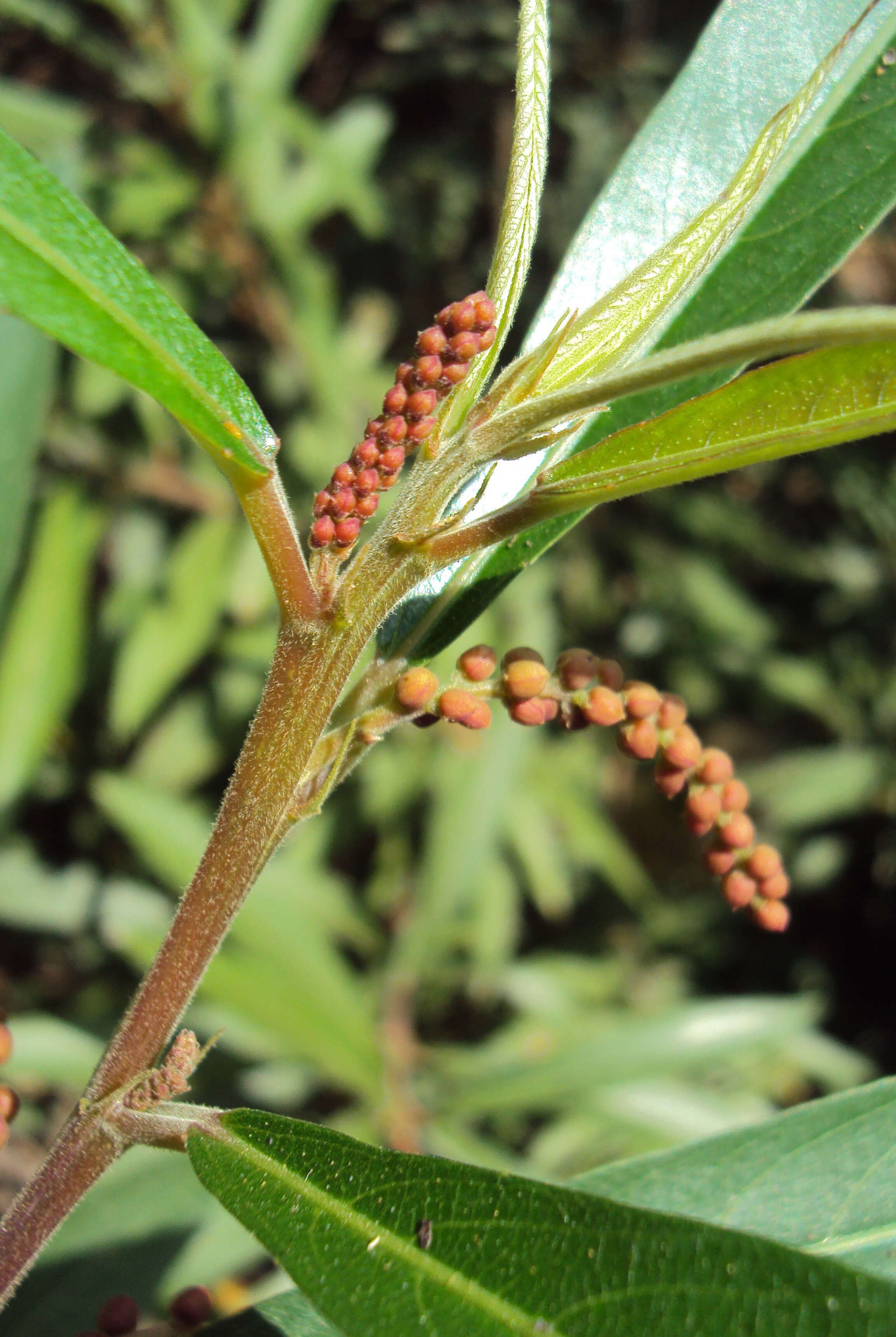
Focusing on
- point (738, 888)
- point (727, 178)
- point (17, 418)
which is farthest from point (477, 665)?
point (17, 418)

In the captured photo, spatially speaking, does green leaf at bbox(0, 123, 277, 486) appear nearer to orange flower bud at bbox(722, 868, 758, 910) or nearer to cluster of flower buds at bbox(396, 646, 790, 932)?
cluster of flower buds at bbox(396, 646, 790, 932)

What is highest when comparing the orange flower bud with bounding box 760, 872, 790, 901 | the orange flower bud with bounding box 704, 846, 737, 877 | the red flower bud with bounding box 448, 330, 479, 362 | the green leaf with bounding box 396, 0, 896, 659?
the green leaf with bounding box 396, 0, 896, 659

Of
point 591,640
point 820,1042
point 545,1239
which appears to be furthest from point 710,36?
point 820,1042

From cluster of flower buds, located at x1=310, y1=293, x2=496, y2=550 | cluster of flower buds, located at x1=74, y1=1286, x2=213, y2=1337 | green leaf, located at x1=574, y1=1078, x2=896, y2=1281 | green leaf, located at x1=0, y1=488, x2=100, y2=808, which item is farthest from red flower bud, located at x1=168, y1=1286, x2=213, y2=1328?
green leaf, located at x1=0, y1=488, x2=100, y2=808

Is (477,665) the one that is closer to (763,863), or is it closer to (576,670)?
(576,670)

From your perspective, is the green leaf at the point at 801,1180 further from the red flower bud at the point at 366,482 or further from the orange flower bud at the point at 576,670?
the red flower bud at the point at 366,482
